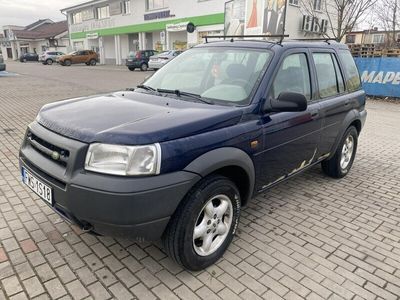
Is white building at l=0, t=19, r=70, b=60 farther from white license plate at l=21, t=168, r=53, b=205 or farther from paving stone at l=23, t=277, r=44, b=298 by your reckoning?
paving stone at l=23, t=277, r=44, b=298

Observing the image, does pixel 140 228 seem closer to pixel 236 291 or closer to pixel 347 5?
pixel 236 291

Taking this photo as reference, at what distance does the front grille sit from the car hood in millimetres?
127

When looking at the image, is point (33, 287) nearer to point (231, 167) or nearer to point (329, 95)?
point (231, 167)

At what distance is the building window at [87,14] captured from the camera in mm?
40978

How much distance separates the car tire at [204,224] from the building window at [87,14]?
143 ft

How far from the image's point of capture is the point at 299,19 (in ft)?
81.7

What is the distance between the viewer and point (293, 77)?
3.58 metres

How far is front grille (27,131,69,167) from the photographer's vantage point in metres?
2.46

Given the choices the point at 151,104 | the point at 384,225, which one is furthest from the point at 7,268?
the point at 384,225

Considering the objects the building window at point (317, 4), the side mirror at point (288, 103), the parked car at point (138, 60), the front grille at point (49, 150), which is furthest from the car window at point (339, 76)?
the building window at point (317, 4)

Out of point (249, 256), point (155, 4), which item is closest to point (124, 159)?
point (249, 256)

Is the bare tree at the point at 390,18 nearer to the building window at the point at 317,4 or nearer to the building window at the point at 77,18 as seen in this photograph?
the building window at the point at 317,4

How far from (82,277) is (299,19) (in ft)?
85.3

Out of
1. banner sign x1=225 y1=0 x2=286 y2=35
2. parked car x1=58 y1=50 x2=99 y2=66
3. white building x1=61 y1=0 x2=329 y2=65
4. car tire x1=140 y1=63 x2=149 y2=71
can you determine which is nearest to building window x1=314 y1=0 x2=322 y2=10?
white building x1=61 y1=0 x2=329 y2=65
